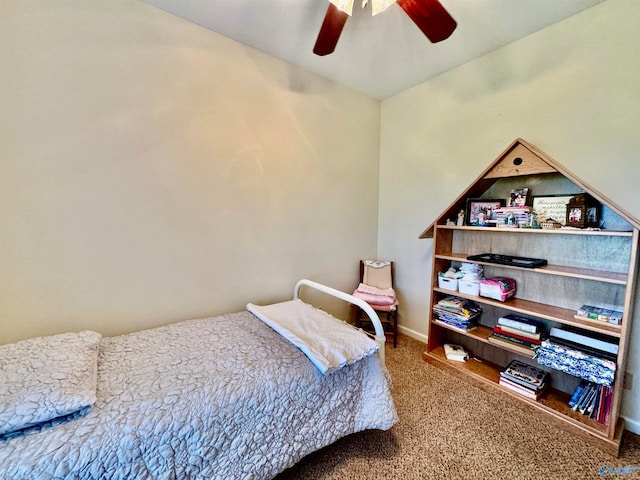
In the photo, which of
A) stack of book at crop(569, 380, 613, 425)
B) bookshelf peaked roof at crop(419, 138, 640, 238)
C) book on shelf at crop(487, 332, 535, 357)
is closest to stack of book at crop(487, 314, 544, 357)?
book on shelf at crop(487, 332, 535, 357)

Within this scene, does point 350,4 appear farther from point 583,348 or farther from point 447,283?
point 583,348

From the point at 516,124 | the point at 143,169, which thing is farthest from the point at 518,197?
the point at 143,169

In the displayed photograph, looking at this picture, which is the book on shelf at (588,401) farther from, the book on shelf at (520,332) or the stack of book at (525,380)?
the book on shelf at (520,332)

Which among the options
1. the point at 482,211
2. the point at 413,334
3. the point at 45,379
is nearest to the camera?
the point at 45,379

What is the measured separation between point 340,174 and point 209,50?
56.1 inches

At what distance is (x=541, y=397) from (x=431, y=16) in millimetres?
2399

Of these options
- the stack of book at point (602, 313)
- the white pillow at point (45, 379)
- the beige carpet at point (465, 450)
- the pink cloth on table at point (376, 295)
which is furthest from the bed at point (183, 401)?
the stack of book at point (602, 313)

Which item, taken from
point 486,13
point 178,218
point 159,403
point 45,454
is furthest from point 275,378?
point 486,13

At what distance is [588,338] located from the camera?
158 cm

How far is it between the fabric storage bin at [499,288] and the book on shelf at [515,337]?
25cm

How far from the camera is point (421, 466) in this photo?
138 centimetres

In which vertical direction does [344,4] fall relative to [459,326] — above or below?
above

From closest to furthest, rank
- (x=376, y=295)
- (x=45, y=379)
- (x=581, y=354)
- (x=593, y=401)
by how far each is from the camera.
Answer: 1. (x=45, y=379)
2. (x=581, y=354)
3. (x=593, y=401)
4. (x=376, y=295)

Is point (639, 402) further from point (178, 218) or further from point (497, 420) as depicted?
point (178, 218)
